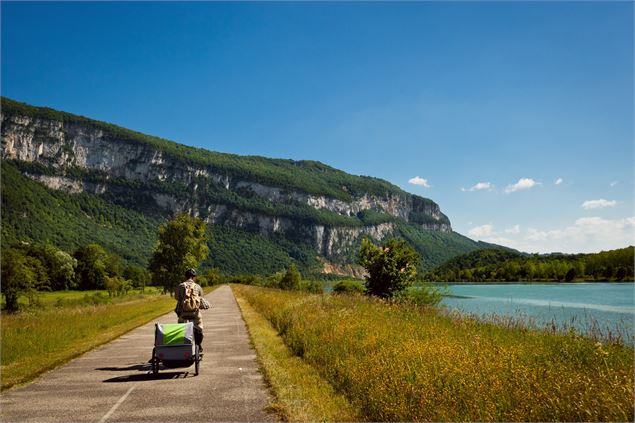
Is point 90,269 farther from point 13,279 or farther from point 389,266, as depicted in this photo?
point 389,266

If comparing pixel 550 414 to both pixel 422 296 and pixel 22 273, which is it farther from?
pixel 22 273

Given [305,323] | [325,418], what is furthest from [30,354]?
[325,418]

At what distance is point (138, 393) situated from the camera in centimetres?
856

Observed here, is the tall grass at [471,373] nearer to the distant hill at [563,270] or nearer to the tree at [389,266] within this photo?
the tree at [389,266]

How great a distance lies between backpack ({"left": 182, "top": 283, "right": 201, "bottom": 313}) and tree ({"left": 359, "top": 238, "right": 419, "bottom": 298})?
20.7 meters

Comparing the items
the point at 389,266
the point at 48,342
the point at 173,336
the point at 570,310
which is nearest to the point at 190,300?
the point at 173,336

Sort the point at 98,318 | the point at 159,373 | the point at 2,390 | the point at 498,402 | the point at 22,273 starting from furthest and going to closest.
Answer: the point at 22,273, the point at 98,318, the point at 159,373, the point at 2,390, the point at 498,402

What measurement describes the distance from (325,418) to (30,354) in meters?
10.6

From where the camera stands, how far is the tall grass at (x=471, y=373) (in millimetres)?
5730

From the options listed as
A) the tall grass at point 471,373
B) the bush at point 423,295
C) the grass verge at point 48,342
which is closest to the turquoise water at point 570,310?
the bush at point 423,295

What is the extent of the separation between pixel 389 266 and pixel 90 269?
3499 inches

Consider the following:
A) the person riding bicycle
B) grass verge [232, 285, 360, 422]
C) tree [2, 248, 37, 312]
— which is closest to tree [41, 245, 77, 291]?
tree [2, 248, 37, 312]

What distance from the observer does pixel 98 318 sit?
2266cm

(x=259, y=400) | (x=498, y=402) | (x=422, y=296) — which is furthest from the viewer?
(x=422, y=296)
